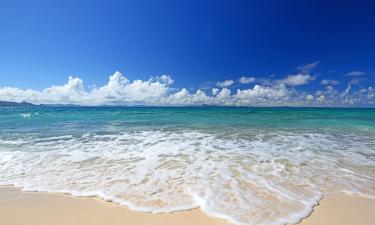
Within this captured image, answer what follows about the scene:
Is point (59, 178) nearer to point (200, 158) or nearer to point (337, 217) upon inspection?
point (200, 158)

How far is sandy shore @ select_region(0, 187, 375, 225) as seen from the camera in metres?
3.43

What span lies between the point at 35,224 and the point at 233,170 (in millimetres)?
4577

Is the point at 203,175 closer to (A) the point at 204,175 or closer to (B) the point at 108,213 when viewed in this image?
(A) the point at 204,175

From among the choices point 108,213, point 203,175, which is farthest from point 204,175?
point 108,213

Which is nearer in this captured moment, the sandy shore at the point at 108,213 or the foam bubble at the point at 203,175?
the sandy shore at the point at 108,213

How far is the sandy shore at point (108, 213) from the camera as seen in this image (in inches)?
135

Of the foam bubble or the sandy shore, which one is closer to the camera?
the sandy shore

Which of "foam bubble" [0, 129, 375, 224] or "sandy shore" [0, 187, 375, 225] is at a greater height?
"foam bubble" [0, 129, 375, 224]

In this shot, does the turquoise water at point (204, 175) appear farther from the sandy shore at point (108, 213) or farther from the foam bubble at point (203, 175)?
the sandy shore at point (108, 213)

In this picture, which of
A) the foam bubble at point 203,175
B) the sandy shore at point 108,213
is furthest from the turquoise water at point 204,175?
the sandy shore at point 108,213

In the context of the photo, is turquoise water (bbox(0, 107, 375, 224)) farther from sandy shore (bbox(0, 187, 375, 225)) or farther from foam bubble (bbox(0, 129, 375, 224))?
sandy shore (bbox(0, 187, 375, 225))

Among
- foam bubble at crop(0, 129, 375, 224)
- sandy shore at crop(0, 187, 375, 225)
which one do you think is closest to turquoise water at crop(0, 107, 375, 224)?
foam bubble at crop(0, 129, 375, 224)

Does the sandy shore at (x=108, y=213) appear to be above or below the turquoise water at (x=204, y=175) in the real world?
below

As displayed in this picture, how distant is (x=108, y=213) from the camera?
145 inches
